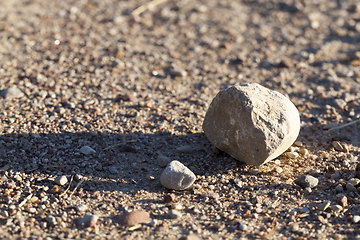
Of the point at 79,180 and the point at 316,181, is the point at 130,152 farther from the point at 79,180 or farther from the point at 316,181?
the point at 316,181

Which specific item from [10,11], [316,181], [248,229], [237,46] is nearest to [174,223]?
[248,229]

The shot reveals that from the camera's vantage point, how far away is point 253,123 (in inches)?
143

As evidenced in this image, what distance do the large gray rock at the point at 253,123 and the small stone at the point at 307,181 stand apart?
26cm

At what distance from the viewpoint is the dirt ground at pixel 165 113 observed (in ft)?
11.2

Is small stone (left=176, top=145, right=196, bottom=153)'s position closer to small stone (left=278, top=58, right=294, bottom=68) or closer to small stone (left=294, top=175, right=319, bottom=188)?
small stone (left=294, top=175, right=319, bottom=188)

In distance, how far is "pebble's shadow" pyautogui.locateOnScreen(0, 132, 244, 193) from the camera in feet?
12.3

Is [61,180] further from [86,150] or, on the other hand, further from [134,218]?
[134,218]

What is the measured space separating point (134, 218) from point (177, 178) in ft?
1.58

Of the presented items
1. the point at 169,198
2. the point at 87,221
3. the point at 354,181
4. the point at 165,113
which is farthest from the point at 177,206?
the point at 354,181

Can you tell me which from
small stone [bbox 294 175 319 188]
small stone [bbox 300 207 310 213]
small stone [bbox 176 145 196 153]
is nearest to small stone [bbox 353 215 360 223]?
small stone [bbox 300 207 310 213]

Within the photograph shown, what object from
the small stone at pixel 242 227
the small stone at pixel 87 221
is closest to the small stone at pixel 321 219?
the small stone at pixel 242 227

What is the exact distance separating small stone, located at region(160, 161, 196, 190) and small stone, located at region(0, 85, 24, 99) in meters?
1.79

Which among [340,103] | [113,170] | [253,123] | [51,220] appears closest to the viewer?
[51,220]

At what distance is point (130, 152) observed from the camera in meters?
4.09
